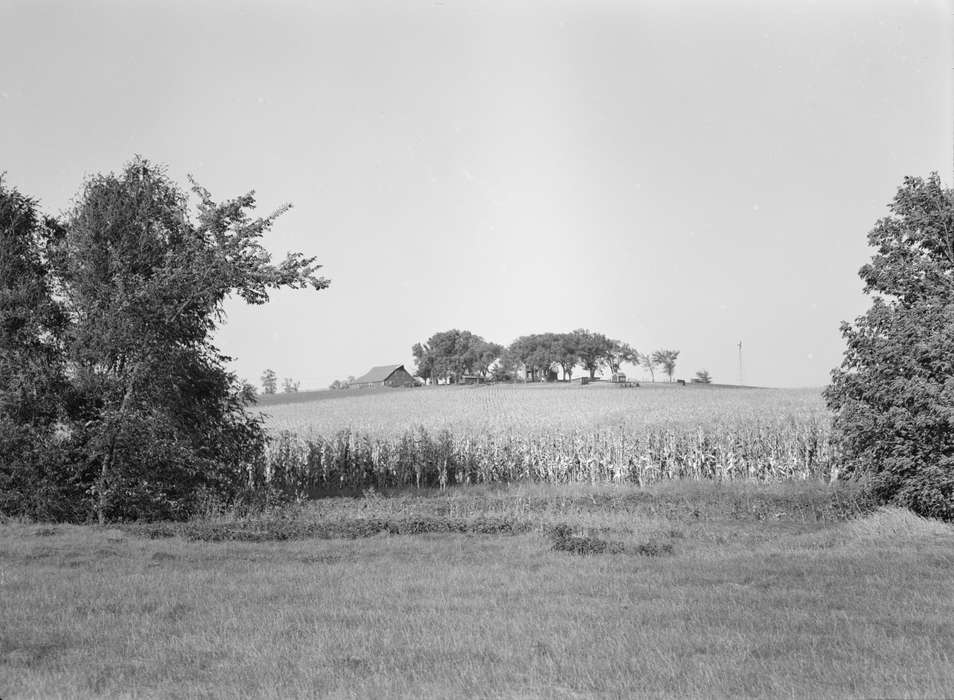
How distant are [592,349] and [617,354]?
6.98m

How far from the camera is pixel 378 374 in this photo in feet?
482

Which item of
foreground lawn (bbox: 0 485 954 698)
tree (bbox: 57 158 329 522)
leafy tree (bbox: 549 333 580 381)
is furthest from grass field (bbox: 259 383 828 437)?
leafy tree (bbox: 549 333 580 381)

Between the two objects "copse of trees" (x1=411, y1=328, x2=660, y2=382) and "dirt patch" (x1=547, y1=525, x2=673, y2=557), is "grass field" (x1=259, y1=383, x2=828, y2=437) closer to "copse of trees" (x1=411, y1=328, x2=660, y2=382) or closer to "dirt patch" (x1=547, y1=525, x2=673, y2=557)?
"dirt patch" (x1=547, y1=525, x2=673, y2=557)

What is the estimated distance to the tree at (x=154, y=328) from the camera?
19.2 m

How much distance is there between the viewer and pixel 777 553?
13.9 meters

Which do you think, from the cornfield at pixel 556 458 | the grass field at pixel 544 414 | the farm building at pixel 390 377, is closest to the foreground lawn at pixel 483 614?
the cornfield at pixel 556 458

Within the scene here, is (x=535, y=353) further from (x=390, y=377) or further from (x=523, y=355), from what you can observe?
(x=390, y=377)

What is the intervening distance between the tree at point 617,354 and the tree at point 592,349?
1.60 feet

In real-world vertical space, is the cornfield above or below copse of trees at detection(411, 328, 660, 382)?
below

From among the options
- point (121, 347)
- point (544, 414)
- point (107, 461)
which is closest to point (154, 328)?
point (121, 347)

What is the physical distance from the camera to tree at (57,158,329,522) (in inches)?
756

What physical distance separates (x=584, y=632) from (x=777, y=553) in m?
6.64

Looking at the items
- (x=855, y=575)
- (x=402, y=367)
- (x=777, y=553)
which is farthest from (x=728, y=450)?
(x=402, y=367)

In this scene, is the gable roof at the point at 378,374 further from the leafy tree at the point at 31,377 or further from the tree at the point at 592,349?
the leafy tree at the point at 31,377
